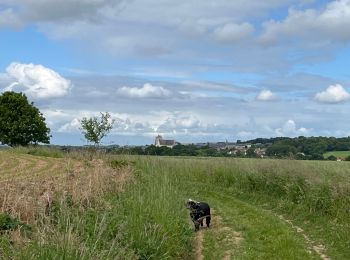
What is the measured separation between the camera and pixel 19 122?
61125 millimetres

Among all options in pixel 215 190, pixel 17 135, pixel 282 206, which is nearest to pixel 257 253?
pixel 282 206

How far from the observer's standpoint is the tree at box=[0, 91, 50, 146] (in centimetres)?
6053

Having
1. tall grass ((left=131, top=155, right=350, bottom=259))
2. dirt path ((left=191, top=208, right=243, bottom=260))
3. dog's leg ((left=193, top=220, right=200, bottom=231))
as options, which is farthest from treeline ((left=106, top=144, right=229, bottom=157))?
dog's leg ((left=193, top=220, right=200, bottom=231))

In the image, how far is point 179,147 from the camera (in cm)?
5206

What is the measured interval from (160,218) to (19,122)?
5331 centimetres

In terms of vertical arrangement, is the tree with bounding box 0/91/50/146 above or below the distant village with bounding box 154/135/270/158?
above

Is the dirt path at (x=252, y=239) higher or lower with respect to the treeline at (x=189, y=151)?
lower

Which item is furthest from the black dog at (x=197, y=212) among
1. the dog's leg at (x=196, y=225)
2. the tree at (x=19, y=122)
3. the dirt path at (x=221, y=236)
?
the tree at (x=19, y=122)

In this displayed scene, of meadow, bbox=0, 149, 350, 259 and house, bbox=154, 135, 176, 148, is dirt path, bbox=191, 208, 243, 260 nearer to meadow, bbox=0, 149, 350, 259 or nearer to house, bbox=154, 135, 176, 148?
meadow, bbox=0, 149, 350, 259

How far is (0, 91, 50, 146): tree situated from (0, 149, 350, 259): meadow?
4106cm

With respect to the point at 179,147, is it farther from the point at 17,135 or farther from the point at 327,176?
the point at 327,176

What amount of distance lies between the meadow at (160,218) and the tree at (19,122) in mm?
41056

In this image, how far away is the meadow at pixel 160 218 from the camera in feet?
24.6

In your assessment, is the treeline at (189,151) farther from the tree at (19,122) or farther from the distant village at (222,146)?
the tree at (19,122)
